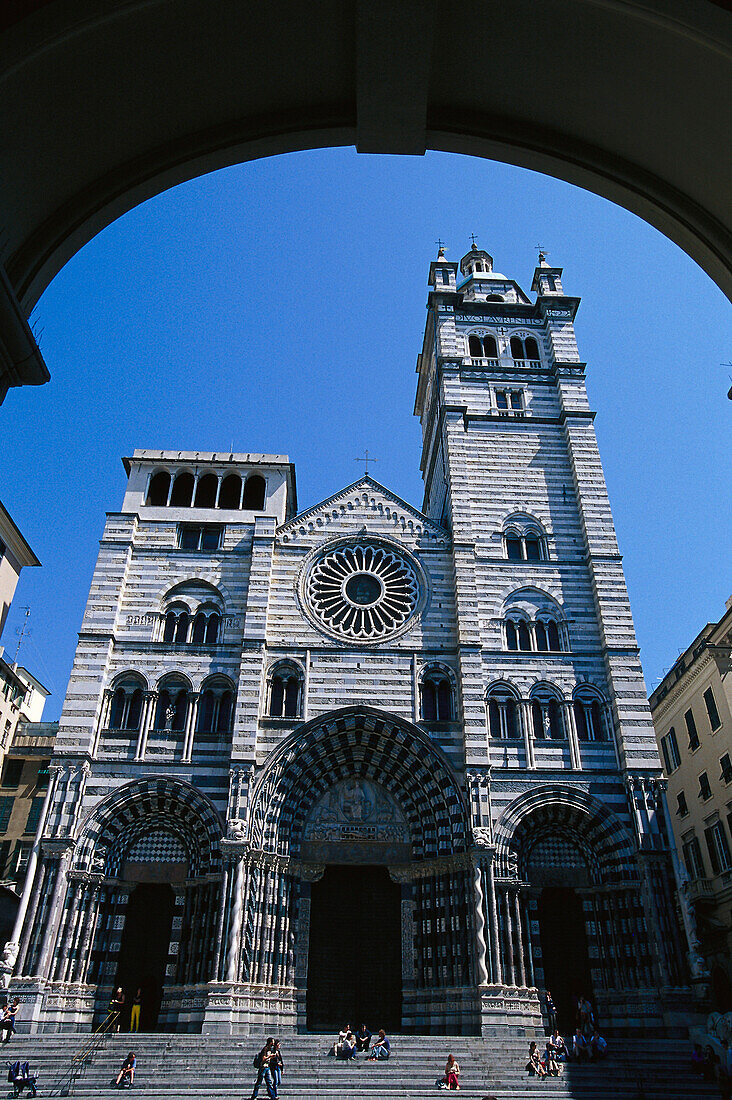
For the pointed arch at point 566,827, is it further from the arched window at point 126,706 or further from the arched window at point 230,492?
the arched window at point 230,492

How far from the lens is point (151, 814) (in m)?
23.6

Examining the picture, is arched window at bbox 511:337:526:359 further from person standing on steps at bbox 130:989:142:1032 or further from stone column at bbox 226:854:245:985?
person standing on steps at bbox 130:989:142:1032

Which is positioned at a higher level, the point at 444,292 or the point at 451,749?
the point at 444,292

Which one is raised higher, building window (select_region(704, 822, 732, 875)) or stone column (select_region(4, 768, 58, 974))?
building window (select_region(704, 822, 732, 875))

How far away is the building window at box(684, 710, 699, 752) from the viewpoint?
30031 millimetres

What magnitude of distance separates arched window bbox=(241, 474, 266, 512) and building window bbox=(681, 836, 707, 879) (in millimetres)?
20124

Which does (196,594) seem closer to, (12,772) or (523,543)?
(523,543)

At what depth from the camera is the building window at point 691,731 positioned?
30031 mm

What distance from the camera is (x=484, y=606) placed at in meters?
27.2

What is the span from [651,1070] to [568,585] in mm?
14334

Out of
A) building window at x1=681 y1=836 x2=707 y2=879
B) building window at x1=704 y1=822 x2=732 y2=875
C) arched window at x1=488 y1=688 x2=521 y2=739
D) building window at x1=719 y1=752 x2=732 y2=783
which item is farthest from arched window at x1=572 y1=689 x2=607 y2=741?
building window at x1=681 y1=836 x2=707 y2=879

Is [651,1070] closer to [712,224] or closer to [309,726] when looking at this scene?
[309,726]

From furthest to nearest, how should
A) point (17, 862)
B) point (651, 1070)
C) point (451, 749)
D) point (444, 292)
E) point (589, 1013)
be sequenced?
point (444, 292)
point (17, 862)
point (451, 749)
point (589, 1013)
point (651, 1070)

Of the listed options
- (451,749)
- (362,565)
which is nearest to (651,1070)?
(451,749)
